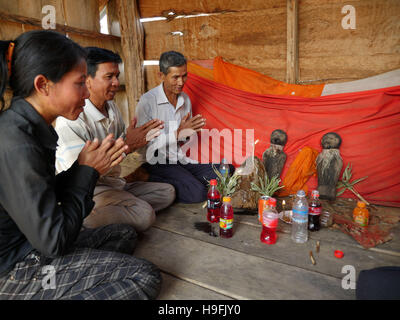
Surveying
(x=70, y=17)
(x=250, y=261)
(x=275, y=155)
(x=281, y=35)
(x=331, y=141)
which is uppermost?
(x=70, y=17)

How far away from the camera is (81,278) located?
4.13 feet

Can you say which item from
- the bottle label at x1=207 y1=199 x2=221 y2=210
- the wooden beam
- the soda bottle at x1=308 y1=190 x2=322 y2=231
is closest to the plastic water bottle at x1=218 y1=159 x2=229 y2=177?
the bottle label at x1=207 y1=199 x2=221 y2=210

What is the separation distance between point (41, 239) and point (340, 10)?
10.4 ft

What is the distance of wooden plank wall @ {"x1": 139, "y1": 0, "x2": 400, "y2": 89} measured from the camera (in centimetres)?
282

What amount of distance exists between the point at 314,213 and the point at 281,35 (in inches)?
82.1

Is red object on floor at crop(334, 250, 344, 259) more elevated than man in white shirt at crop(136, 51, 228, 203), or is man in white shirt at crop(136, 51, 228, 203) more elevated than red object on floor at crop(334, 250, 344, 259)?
man in white shirt at crop(136, 51, 228, 203)

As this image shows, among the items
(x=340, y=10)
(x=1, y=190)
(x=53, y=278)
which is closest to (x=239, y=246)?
(x=53, y=278)

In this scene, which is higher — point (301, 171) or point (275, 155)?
point (275, 155)

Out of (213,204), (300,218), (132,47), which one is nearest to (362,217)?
(300,218)

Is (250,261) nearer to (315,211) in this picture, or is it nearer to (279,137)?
(315,211)

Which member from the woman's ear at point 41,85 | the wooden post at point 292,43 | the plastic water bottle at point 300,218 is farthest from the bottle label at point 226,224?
the wooden post at point 292,43

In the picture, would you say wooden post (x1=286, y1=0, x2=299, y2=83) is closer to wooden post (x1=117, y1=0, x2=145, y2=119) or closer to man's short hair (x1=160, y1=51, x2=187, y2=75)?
man's short hair (x1=160, y1=51, x2=187, y2=75)

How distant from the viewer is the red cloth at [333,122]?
8.13ft

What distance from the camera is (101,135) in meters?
2.08
